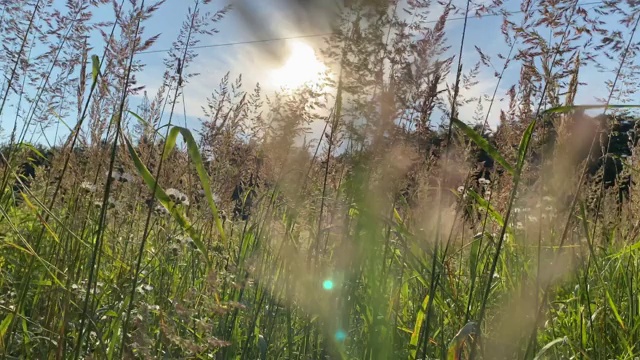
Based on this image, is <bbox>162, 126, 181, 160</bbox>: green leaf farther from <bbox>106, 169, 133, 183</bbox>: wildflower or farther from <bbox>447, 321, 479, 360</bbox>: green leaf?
<bbox>106, 169, 133, 183</bbox>: wildflower

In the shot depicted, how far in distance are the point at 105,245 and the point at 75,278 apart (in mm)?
655

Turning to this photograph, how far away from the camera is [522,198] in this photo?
7.91 ft

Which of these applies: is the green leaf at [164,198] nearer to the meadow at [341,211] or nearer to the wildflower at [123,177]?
the meadow at [341,211]

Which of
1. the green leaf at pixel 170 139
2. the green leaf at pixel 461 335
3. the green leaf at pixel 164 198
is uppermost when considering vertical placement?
the green leaf at pixel 170 139

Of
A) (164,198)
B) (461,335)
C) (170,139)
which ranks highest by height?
(170,139)

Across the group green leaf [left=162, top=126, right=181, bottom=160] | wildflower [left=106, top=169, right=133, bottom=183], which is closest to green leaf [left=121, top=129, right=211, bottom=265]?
green leaf [left=162, top=126, right=181, bottom=160]

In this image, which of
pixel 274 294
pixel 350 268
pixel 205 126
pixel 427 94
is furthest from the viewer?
pixel 205 126

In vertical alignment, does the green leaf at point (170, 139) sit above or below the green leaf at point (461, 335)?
above

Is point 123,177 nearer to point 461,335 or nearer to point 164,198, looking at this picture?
point 164,198

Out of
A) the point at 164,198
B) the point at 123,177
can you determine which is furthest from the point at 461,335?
the point at 123,177

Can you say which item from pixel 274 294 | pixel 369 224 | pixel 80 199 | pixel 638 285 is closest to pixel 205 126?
pixel 80 199

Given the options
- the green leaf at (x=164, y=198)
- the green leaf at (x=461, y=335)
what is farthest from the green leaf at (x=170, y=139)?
the green leaf at (x=461, y=335)

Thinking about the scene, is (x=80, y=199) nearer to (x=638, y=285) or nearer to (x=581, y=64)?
(x=581, y=64)

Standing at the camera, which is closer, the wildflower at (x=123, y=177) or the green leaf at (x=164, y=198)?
the green leaf at (x=164, y=198)
